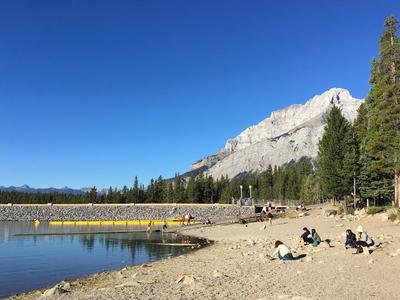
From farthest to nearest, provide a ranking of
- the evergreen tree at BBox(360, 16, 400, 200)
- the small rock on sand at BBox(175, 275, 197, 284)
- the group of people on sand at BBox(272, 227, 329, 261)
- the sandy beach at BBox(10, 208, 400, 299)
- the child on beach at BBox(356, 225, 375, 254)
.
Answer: the evergreen tree at BBox(360, 16, 400, 200)
the group of people on sand at BBox(272, 227, 329, 261)
the child on beach at BBox(356, 225, 375, 254)
the small rock on sand at BBox(175, 275, 197, 284)
the sandy beach at BBox(10, 208, 400, 299)

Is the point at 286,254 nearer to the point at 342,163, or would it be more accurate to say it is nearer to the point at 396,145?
the point at 396,145

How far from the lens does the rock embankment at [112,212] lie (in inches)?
4122

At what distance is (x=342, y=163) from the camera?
56.1 m

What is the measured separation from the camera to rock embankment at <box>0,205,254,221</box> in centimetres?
10469

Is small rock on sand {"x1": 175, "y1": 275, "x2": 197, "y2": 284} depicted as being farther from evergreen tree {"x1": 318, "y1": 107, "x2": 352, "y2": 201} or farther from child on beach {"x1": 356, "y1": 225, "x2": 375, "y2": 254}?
evergreen tree {"x1": 318, "y1": 107, "x2": 352, "y2": 201}

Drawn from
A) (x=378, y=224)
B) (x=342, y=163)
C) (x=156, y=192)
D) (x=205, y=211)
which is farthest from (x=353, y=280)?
(x=156, y=192)

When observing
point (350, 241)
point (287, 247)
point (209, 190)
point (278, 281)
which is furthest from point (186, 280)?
point (209, 190)

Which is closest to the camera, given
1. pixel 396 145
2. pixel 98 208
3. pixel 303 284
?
pixel 303 284

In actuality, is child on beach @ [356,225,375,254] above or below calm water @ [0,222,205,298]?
above

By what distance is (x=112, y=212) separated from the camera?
375 feet

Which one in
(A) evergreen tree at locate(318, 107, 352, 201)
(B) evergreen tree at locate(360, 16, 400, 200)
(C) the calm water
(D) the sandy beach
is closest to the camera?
(D) the sandy beach

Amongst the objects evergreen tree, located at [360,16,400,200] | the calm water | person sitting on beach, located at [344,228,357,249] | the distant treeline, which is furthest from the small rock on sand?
the distant treeline

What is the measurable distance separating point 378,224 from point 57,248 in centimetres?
3468

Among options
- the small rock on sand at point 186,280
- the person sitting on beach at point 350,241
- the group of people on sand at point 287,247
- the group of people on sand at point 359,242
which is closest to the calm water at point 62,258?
the small rock on sand at point 186,280
